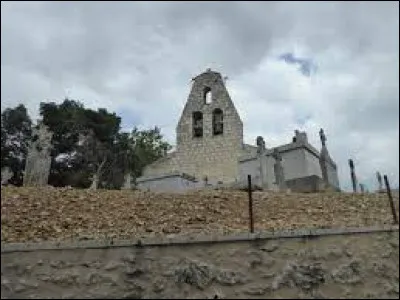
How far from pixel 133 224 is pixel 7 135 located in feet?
52.6

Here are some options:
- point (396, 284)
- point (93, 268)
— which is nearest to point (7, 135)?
point (93, 268)

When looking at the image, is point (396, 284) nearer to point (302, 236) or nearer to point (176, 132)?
point (302, 236)

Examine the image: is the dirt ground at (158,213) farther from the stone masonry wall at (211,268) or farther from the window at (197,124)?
the window at (197,124)

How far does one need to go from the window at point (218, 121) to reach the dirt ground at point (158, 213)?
18.6 metres

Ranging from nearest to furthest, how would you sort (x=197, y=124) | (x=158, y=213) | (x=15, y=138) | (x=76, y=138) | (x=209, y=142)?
(x=158, y=213) < (x=15, y=138) < (x=76, y=138) < (x=209, y=142) < (x=197, y=124)

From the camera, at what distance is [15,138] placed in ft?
74.8

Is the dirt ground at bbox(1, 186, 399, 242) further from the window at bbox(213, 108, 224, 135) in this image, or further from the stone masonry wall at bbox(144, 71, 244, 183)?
the window at bbox(213, 108, 224, 135)

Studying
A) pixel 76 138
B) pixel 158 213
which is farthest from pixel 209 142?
pixel 158 213

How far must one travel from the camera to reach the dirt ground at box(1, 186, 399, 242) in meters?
7.99

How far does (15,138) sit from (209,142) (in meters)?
11.3

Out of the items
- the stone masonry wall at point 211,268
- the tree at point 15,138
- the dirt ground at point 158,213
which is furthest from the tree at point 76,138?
the stone masonry wall at point 211,268

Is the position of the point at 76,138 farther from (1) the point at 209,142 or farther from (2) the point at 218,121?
(2) the point at 218,121

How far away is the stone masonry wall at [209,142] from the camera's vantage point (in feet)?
97.1

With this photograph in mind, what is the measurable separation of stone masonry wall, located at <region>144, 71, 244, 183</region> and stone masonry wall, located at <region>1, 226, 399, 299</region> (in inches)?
860
